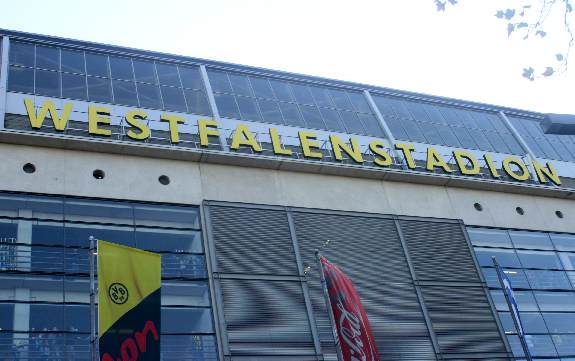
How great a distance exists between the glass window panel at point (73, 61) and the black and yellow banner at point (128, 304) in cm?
1729

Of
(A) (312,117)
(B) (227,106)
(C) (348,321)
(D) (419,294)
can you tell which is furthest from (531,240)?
(C) (348,321)

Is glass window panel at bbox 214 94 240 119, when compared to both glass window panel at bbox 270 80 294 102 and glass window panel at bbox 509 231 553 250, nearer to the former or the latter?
glass window panel at bbox 270 80 294 102

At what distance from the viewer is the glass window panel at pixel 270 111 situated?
33531 millimetres

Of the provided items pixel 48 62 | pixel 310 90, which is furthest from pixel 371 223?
pixel 48 62

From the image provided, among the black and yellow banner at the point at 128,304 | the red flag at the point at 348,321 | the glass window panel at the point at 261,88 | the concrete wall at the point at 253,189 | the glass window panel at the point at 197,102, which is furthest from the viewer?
the glass window panel at the point at 261,88

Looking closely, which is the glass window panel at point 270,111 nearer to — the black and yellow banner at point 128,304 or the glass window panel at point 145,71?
the glass window panel at point 145,71

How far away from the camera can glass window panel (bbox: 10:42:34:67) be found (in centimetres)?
3084

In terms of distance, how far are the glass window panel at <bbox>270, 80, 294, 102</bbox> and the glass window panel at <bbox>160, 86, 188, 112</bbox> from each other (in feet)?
18.2

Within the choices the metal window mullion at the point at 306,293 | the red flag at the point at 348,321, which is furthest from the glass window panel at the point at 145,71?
the red flag at the point at 348,321

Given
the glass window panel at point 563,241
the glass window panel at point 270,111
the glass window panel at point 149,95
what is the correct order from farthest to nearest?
→ 1. the glass window panel at point 270,111
2. the glass window panel at point 563,241
3. the glass window panel at point 149,95

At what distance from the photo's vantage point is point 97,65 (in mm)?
32594

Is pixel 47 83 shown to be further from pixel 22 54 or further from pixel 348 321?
pixel 348 321

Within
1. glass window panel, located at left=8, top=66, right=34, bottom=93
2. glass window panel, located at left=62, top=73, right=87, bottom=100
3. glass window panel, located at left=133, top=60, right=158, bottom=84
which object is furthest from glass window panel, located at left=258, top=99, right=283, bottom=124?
glass window panel, located at left=8, top=66, right=34, bottom=93

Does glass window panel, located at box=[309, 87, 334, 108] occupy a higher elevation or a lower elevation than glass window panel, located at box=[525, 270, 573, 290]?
higher
